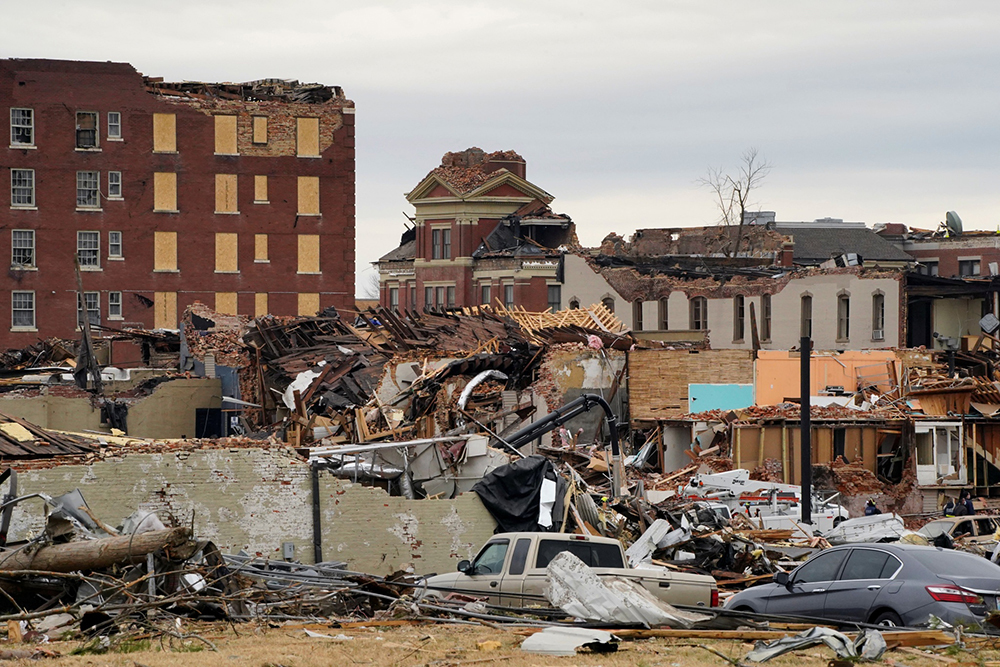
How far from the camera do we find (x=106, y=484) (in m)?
18.9

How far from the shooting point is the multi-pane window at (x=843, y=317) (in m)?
48.6

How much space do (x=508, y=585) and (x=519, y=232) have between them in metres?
67.8

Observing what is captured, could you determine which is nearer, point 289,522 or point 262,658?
point 262,658

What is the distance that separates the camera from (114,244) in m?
62.5

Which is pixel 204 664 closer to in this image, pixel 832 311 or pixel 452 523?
pixel 452 523

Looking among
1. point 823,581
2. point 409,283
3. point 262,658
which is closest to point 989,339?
point 823,581

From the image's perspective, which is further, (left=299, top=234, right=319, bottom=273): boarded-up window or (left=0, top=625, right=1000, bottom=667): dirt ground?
(left=299, top=234, right=319, bottom=273): boarded-up window

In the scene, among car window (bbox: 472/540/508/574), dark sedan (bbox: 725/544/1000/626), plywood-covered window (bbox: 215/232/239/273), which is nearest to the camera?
dark sedan (bbox: 725/544/1000/626)

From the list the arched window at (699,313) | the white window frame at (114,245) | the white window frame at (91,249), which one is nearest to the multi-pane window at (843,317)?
the arched window at (699,313)

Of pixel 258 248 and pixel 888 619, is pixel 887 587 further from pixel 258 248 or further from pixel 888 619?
pixel 258 248

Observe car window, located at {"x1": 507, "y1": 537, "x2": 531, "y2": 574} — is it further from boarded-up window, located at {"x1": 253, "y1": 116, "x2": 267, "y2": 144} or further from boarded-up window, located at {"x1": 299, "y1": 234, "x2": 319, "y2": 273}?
boarded-up window, located at {"x1": 253, "y1": 116, "x2": 267, "y2": 144}

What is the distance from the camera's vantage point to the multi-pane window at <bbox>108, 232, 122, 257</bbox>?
62438 mm

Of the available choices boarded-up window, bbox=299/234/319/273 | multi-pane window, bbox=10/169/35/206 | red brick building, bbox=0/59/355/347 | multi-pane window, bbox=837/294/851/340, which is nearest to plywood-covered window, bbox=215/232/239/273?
red brick building, bbox=0/59/355/347

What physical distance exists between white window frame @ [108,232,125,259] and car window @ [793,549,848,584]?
52714 millimetres
